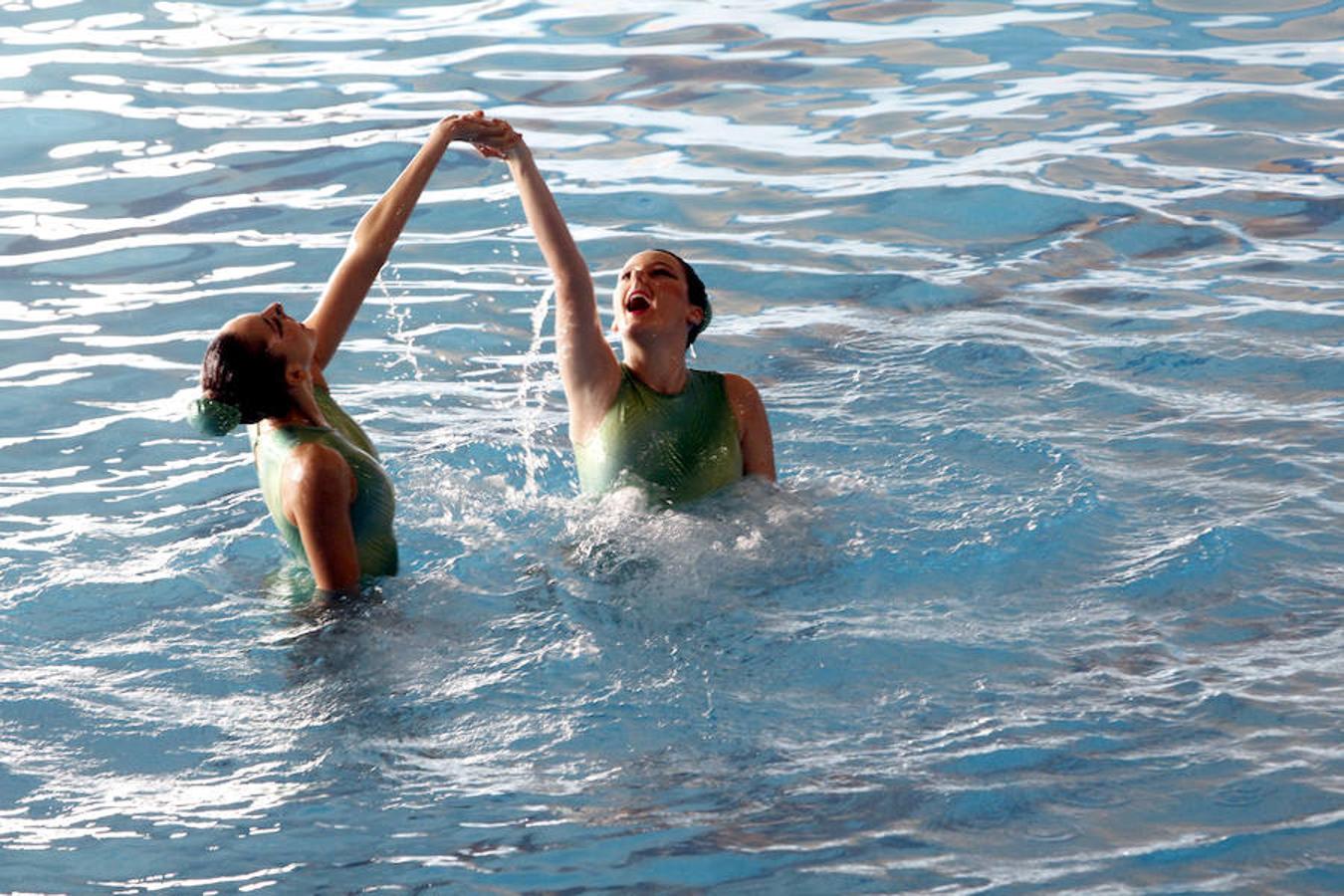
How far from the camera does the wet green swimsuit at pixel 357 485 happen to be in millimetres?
4789

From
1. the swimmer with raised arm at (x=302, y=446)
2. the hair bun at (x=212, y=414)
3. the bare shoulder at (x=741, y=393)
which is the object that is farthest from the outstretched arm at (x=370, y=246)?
the bare shoulder at (x=741, y=393)

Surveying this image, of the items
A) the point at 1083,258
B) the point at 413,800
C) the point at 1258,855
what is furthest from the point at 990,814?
the point at 1083,258

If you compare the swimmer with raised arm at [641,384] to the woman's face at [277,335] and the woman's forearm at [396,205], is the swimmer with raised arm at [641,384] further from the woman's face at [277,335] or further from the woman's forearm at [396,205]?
the woman's face at [277,335]

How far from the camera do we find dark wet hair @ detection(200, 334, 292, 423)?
4.66 m

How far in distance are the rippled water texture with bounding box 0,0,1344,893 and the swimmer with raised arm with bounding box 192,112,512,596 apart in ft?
0.64

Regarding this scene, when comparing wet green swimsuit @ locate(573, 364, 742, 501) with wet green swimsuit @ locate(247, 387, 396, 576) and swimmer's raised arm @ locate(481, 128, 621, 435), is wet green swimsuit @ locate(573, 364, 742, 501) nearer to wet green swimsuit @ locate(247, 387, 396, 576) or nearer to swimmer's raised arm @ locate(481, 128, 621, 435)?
swimmer's raised arm @ locate(481, 128, 621, 435)

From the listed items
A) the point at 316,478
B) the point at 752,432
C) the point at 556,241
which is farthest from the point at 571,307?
the point at 316,478

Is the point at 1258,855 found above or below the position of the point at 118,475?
below

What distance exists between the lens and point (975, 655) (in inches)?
185

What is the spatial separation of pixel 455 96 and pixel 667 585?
7.03m

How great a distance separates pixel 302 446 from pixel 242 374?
9.8 inches

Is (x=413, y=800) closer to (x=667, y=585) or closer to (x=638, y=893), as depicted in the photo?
(x=638, y=893)

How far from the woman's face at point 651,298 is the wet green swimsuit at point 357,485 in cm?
97

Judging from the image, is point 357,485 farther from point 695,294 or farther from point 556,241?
point 695,294
